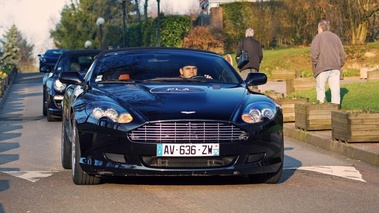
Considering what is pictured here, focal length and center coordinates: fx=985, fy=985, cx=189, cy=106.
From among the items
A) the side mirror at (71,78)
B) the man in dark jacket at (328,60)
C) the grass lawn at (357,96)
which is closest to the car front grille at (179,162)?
the side mirror at (71,78)

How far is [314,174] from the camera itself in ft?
34.3

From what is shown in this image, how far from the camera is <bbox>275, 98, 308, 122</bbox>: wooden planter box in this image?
17.1 meters

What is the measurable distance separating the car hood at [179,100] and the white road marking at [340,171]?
1366 mm

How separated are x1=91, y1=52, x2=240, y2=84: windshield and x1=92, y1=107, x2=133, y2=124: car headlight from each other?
3.84 feet

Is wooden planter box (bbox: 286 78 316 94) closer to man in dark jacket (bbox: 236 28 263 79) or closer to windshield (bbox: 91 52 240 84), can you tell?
man in dark jacket (bbox: 236 28 263 79)

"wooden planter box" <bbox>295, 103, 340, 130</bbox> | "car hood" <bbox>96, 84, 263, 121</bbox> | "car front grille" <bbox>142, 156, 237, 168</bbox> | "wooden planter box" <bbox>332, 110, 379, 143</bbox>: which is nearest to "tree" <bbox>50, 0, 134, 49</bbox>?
"wooden planter box" <bbox>295, 103, 340, 130</bbox>

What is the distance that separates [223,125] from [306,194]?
98cm

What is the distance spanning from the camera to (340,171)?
10734 mm

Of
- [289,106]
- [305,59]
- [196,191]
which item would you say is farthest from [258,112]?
[305,59]

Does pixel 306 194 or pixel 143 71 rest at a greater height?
pixel 143 71

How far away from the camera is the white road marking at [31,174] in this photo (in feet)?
33.0

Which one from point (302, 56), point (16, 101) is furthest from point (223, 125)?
point (302, 56)

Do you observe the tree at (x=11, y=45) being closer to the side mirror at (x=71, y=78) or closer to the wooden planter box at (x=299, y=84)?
the wooden planter box at (x=299, y=84)

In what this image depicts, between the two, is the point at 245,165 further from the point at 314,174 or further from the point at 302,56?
the point at 302,56
